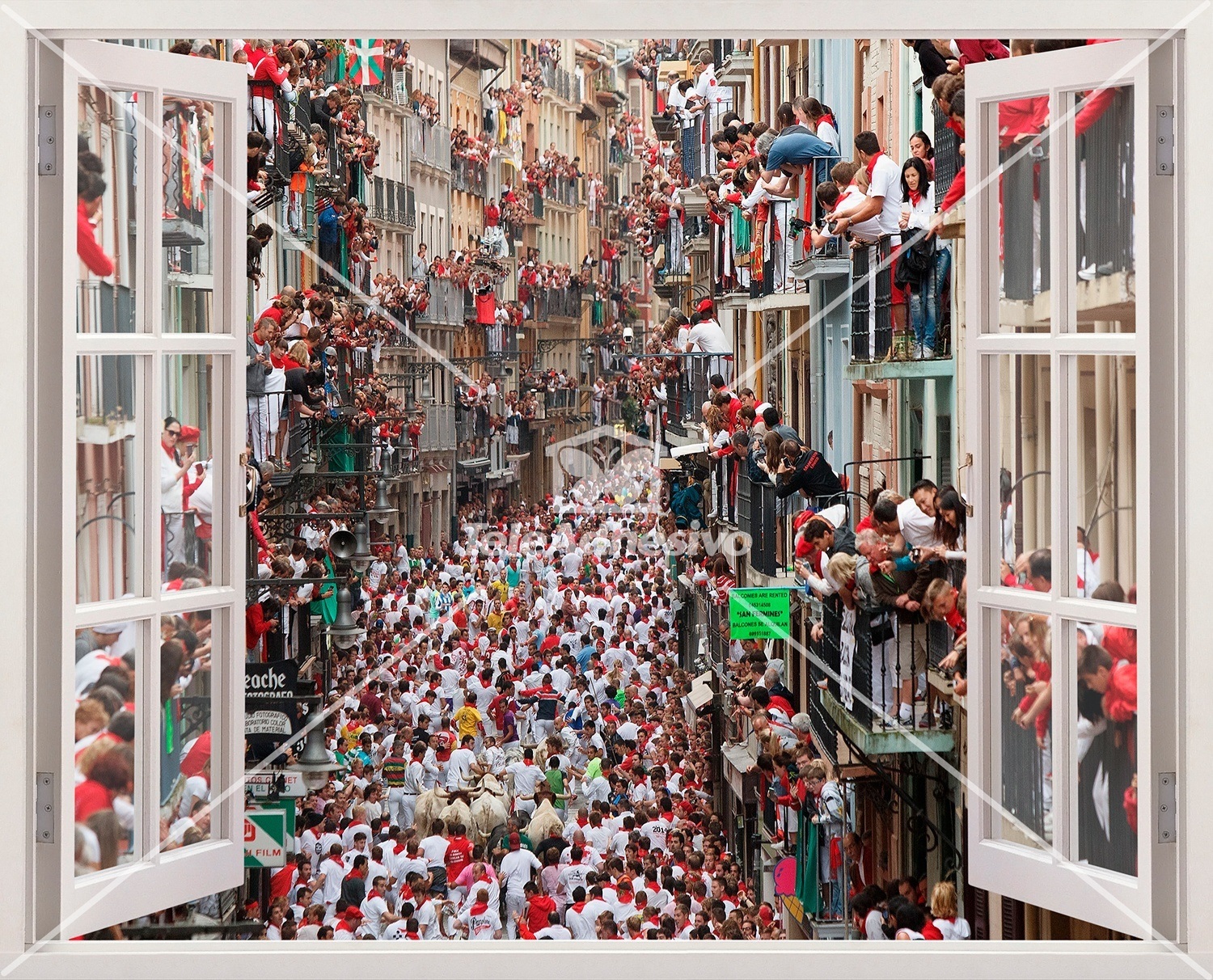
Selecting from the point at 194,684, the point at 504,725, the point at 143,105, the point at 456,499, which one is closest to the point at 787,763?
the point at 504,725

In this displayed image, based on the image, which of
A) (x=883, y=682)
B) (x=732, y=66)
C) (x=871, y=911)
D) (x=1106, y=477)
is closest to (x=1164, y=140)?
(x=1106, y=477)

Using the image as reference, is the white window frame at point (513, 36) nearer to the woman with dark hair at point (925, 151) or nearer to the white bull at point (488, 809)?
the woman with dark hair at point (925, 151)

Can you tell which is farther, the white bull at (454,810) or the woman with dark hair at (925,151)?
the white bull at (454,810)

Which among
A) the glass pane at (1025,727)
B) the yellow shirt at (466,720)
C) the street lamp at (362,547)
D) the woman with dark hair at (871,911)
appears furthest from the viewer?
the yellow shirt at (466,720)

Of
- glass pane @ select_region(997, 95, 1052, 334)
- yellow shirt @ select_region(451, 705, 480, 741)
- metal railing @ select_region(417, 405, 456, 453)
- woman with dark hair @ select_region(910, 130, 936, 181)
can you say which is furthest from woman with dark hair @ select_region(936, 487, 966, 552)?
metal railing @ select_region(417, 405, 456, 453)

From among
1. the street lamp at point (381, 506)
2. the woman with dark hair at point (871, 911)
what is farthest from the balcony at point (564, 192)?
the woman with dark hair at point (871, 911)

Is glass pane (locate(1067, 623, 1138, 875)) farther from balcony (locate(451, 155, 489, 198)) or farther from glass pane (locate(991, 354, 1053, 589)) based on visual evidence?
balcony (locate(451, 155, 489, 198))

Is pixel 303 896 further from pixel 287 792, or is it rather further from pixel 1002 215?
pixel 1002 215
